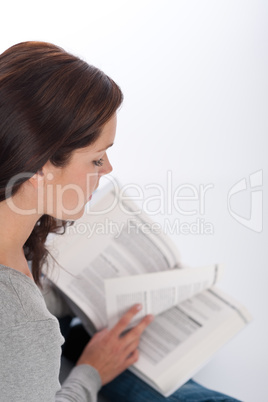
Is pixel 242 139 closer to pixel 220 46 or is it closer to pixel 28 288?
pixel 220 46

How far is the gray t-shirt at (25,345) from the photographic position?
2.56ft

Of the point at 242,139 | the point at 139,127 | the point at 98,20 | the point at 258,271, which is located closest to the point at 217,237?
the point at 258,271

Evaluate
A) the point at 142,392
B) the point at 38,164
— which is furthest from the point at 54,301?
the point at 38,164

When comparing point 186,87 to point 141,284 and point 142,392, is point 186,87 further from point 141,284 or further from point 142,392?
point 142,392

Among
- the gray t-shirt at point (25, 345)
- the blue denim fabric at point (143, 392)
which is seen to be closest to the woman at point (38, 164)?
the gray t-shirt at point (25, 345)

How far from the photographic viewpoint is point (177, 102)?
245 centimetres

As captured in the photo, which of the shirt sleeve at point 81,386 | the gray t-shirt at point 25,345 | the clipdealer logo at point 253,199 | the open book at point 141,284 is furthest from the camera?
the clipdealer logo at point 253,199

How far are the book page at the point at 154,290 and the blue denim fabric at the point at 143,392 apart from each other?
0.12 meters

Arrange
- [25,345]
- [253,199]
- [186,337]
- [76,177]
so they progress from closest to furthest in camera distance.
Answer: [25,345]
[76,177]
[186,337]
[253,199]

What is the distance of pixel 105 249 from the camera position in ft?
4.12

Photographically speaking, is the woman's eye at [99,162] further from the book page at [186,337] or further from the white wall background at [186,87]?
the white wall background at [186,87]

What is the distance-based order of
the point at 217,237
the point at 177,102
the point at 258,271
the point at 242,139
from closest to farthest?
the point at 258,271 → the point at 217,237 → the point at 242,139 → the point at 177,102

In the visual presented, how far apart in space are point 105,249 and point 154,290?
0.45 feet

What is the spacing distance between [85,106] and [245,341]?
1003mm
